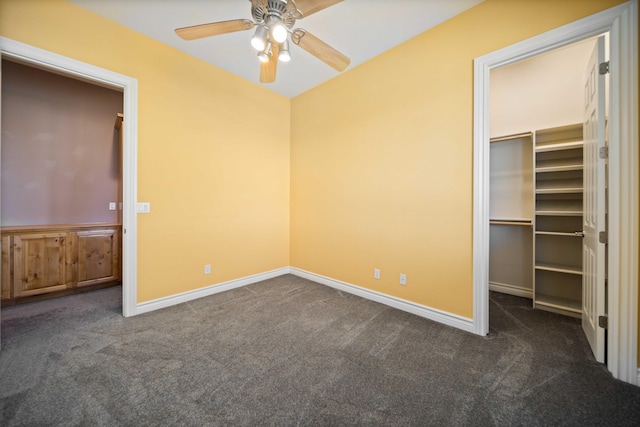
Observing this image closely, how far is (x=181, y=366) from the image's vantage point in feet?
5.57

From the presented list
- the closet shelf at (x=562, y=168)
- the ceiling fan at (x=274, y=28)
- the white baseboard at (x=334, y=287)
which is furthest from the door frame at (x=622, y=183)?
the ceiling fan at (x=274, y=28)

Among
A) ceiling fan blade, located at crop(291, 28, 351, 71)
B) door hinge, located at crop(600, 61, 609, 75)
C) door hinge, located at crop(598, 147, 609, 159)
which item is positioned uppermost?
ceiling fan blade, located at crop(291, 28, 351, 71)

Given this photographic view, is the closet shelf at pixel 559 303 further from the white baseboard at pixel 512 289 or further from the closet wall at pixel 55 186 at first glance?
the closet wall at pixel 55 186

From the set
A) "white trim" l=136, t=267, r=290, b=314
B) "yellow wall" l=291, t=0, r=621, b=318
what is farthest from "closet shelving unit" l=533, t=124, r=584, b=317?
"white trim" l=136, t=267, r=290, b=314

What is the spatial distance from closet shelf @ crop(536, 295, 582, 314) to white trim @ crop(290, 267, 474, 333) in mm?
1174

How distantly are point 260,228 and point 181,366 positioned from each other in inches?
84.1

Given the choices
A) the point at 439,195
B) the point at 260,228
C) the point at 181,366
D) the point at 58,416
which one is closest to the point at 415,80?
the point at 439,195

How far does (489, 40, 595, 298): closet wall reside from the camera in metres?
2.73

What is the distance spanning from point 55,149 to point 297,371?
4.23 metres

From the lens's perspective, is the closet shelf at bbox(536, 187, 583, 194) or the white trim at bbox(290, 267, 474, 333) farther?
the closet shelf at bbox(536, 187, 583, 194)

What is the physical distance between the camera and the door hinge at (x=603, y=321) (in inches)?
65.2

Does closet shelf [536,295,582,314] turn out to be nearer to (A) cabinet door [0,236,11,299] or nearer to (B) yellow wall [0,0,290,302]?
(B) yellow wall [0,0,290,302]

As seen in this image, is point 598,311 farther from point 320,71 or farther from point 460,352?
point 320,71

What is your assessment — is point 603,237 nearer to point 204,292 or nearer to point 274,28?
point 274,28
